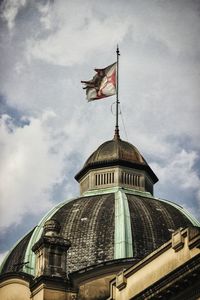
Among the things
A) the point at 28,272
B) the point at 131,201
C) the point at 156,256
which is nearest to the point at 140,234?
the point at 131,201

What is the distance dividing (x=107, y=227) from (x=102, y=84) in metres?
12.4

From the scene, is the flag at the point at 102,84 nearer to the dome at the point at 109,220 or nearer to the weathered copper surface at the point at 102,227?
the dome at the point at 109,220

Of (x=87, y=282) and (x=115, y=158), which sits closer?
(x=87, y=282)

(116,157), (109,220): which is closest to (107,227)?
(109,220)

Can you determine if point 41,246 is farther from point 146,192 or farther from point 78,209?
point 146,192

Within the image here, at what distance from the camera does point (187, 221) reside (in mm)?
49062

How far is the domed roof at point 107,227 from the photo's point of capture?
45.7m

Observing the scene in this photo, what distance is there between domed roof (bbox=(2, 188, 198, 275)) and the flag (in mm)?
7264

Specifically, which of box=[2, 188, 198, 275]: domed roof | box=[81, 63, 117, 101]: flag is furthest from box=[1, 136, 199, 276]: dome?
box=[81, 63, 117, 101]: flag

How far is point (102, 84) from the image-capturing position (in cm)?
5581

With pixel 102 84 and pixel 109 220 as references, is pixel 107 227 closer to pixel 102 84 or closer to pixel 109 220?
pixel 109 220

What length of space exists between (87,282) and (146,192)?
36.4 feet

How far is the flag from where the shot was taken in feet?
181

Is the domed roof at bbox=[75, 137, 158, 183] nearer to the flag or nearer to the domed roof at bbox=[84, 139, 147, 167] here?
the domed roof at bbox=[84, 139, 147, 167]
